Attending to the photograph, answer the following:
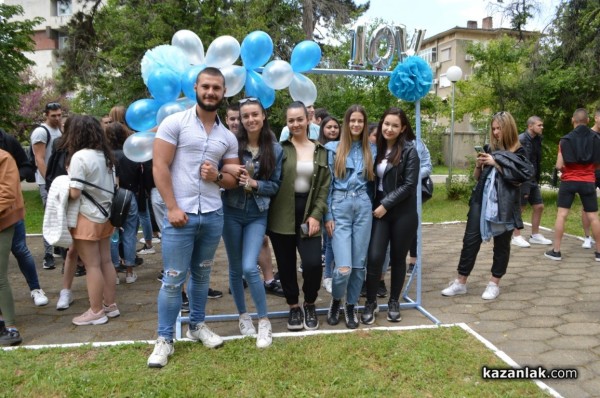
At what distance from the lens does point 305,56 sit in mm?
4406

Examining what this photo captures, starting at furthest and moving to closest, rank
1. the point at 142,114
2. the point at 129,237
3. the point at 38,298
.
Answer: the point at 129,237
the point at 38,298
the point at 142,114

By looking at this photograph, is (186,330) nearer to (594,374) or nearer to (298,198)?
(298,198)

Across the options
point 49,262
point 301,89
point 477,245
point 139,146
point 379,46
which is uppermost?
point 379,46

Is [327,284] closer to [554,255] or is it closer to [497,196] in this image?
[497,196]

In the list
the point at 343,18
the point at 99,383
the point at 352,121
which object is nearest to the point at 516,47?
the point at 343,18

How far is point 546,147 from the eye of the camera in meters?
11.5

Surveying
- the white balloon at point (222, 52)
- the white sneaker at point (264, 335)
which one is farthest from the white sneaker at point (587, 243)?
the white balloon at point (222, 52)

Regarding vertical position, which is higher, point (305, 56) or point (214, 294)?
point (305, 56)

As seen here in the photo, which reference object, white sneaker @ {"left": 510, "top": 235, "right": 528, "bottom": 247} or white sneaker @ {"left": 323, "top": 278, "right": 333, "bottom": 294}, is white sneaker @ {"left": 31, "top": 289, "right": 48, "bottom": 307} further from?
white sneaker @ {"left": 510, "top": 235, "right": 528, "bottom": 247}

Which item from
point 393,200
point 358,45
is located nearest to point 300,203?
point 393,200

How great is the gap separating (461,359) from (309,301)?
1328mm

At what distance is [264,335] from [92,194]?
6.31 ft

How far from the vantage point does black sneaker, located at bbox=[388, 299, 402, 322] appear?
445 centimetres

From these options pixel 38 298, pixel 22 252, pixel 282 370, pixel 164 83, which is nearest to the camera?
pixel 282 370
